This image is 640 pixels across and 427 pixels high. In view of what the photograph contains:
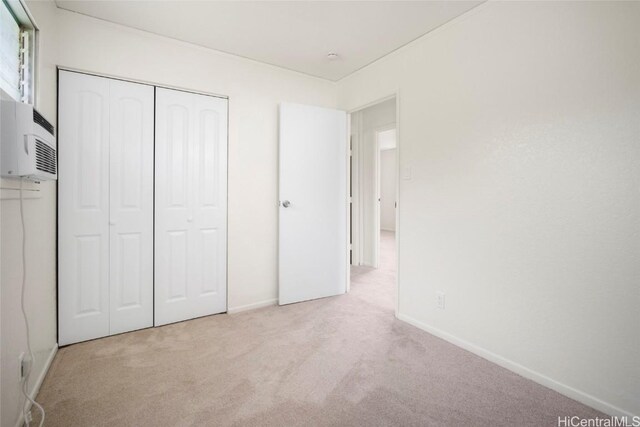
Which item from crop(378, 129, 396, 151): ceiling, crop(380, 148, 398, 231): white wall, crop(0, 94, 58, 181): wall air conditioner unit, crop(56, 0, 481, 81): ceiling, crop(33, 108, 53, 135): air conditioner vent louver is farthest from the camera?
crop(380, 148, 398, 231): white wall

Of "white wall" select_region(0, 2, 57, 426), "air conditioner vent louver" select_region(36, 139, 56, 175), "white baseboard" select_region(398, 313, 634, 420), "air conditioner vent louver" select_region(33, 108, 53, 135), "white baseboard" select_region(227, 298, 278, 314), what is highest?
"air conditioner vent louver" select_region(33, 108, 53, 135)

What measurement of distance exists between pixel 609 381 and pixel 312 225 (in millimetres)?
2393

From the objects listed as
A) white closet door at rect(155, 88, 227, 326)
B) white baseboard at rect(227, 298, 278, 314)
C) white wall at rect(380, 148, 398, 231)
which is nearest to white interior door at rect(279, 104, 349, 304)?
white baseboard at rect(227, 298, 278, 314)

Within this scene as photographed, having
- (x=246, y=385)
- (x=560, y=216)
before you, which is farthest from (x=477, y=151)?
(x=246, y=385)

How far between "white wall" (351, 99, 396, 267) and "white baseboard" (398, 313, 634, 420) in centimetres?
240

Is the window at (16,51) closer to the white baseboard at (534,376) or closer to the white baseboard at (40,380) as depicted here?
the white baseboard at (40,380)

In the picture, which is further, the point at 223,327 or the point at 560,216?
the point at 223,327

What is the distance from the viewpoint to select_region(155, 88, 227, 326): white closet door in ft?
8.32

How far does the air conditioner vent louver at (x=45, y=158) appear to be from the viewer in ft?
4.56

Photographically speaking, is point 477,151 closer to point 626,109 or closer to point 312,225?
point 626,109

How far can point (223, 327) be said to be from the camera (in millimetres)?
2533

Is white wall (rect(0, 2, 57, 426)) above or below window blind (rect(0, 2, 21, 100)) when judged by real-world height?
below

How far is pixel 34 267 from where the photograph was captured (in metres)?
1.68

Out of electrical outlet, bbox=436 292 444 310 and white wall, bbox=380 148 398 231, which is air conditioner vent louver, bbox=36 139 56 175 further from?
white wall, bbox=380 148 398 231
